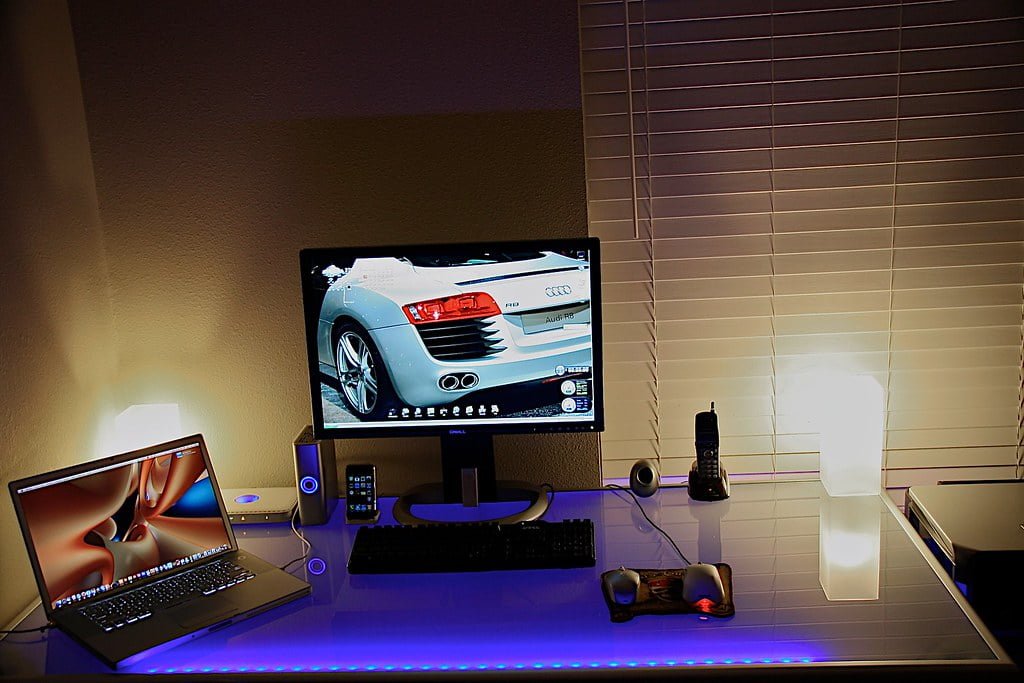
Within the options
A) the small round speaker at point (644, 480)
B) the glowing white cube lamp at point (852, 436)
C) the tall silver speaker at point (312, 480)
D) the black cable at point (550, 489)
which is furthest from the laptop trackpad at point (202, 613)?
the glowing white cube lamp at point (852, 436)

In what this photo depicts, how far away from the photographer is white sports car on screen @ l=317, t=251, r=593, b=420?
1.88 meters

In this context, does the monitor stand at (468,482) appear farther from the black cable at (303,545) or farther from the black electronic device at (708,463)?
the black electronic device at (708,463)

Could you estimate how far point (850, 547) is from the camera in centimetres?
177

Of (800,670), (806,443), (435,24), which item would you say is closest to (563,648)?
(800,670)

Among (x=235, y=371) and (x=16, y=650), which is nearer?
(x=16, y=650)

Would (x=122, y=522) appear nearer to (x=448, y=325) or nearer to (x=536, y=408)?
(x=448, y=325)

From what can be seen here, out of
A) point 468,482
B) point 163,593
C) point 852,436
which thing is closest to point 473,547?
point 468,482

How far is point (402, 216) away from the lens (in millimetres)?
2059

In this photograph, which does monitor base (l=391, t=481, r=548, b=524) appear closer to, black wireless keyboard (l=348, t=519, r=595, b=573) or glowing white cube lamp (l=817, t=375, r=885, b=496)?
black wireless keyboard (l=348, t=519, r=595, b=573)

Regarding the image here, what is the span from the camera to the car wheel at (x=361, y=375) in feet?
6.31

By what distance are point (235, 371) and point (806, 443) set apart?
Result: 1419 millimetres

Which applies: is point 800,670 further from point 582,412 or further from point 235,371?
point 235,371

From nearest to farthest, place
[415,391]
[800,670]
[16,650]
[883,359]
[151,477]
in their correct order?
1. [800,670]
2. [16,650]
3. [151,477]
4. [415,391]
5. [883,359]

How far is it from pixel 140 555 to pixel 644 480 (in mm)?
1075
